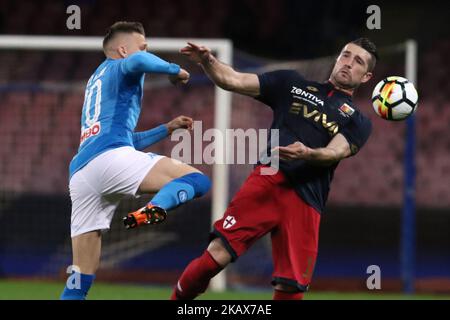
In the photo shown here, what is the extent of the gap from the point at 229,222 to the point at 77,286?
99 centimetres

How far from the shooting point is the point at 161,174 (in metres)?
5.26

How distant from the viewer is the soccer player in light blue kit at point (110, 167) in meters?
5.20

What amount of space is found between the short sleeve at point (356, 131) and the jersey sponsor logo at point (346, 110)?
3cm

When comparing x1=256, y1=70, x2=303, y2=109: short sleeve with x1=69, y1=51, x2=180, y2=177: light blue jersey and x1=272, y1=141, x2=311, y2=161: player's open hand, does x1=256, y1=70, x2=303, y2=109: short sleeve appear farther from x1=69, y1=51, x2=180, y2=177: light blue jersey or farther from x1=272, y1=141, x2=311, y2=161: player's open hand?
x1=69, y1=51, x2=180, y2=177: light blue jersey

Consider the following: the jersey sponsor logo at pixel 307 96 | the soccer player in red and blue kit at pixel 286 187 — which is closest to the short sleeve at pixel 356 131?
the soccer player in red and blue kit at pixel 286 187

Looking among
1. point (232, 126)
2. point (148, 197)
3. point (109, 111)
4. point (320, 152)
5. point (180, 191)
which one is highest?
point (232, 126)

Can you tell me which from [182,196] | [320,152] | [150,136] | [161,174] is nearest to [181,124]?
[150,136]

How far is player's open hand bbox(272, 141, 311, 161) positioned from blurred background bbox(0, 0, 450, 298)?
4908mm

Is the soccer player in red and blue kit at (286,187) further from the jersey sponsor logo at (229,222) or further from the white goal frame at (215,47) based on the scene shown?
the white goal frame at (215,47)

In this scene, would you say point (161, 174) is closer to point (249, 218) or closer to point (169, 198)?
point (169, 198)

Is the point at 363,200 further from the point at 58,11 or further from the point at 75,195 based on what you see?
the point at 75,195

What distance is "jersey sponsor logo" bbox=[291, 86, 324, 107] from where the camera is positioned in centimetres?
547

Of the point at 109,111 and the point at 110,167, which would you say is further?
the point at 109,111

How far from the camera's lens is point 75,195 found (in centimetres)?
538
